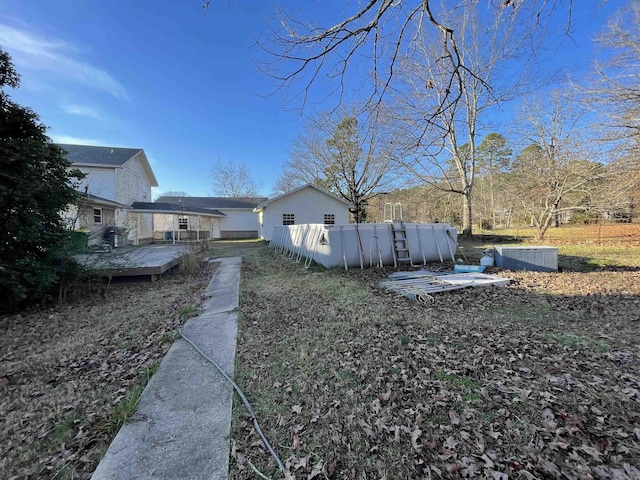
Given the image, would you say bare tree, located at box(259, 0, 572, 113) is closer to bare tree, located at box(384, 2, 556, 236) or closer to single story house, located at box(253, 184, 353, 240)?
bare tree, located at box(384, 2, 556, 236)

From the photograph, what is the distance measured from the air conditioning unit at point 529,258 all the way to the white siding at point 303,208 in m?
12.9

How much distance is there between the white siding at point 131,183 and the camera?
16719 mm

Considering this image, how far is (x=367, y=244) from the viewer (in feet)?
30.6

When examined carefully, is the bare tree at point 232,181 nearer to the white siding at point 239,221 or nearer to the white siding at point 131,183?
the white siding at point 239,221

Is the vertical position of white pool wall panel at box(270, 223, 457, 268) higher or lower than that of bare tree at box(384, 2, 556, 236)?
lower

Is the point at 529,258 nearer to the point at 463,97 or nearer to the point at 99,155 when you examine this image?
the point at 463,97

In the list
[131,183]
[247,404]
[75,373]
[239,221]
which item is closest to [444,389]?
[247,404]

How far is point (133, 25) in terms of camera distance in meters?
5.56

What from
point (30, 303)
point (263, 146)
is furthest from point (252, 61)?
point (263, 146)

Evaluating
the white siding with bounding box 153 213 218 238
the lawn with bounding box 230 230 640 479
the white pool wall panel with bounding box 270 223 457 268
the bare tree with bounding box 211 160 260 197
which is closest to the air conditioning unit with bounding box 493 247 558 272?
the white pool wall panel with bounding box 270 223 457 268

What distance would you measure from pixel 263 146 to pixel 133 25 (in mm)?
23062

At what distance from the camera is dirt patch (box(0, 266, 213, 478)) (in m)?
2.14

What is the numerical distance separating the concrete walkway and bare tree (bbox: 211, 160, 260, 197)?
134ft

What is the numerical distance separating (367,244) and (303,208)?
12.7 metres
